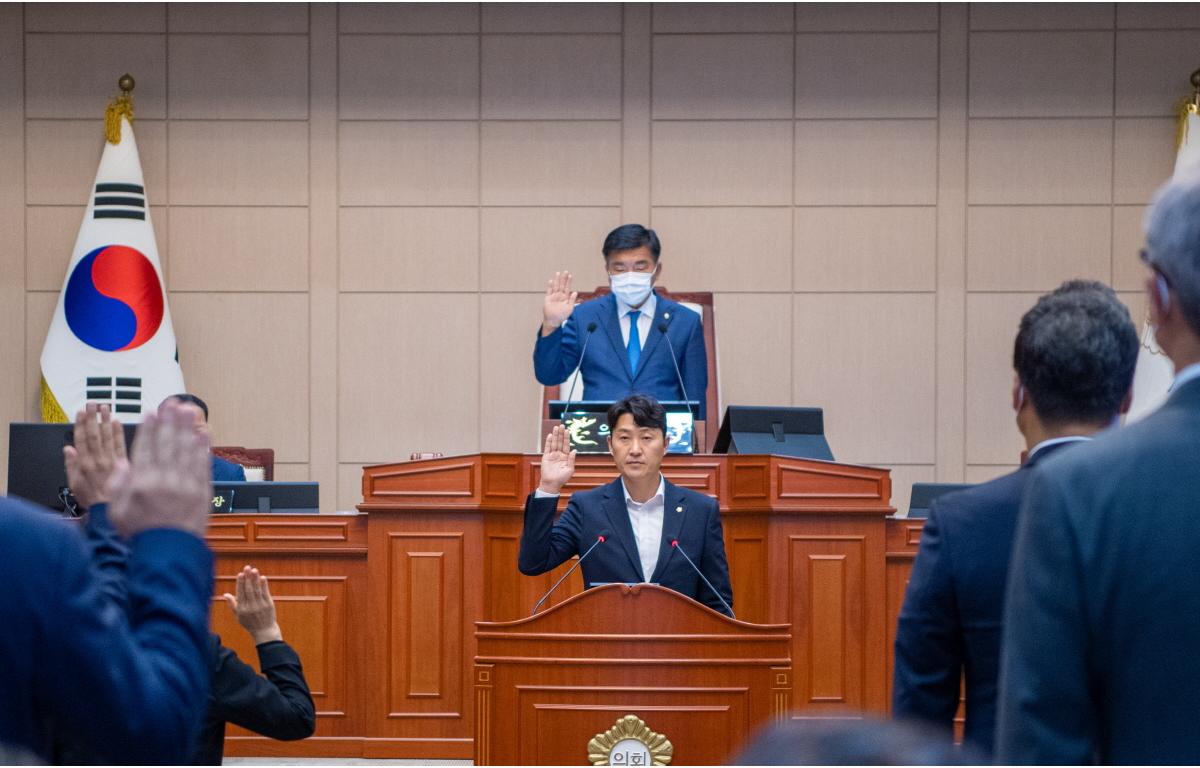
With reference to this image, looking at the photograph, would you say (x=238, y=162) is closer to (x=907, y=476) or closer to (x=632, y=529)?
(x=907, y=476)

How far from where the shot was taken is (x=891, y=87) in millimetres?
8477

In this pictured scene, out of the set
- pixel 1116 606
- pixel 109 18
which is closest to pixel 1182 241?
pixel 1116 606

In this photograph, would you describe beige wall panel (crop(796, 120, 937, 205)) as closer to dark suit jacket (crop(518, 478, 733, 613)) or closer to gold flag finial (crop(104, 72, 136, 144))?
gold flag finial (crop(104, 72, 136, 144))

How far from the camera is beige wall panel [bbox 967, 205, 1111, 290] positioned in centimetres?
841

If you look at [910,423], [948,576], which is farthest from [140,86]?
[948,576]

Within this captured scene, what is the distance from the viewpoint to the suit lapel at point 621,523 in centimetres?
422

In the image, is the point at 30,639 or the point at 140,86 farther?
the point at 140,86

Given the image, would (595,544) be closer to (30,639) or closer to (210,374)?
(30,639)

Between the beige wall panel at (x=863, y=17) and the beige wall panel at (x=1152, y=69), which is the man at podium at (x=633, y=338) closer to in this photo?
the beige wall panel at (x=863, y=17)

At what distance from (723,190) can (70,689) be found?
7.44m

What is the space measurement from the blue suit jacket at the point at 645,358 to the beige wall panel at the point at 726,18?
3.19 m

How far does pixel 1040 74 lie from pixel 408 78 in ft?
13.1

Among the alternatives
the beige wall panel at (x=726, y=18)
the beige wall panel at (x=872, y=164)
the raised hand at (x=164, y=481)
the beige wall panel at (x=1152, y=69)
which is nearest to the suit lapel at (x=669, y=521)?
the raised hand at (x=164, y=481)

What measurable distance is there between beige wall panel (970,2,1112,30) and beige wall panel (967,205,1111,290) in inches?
45.0
